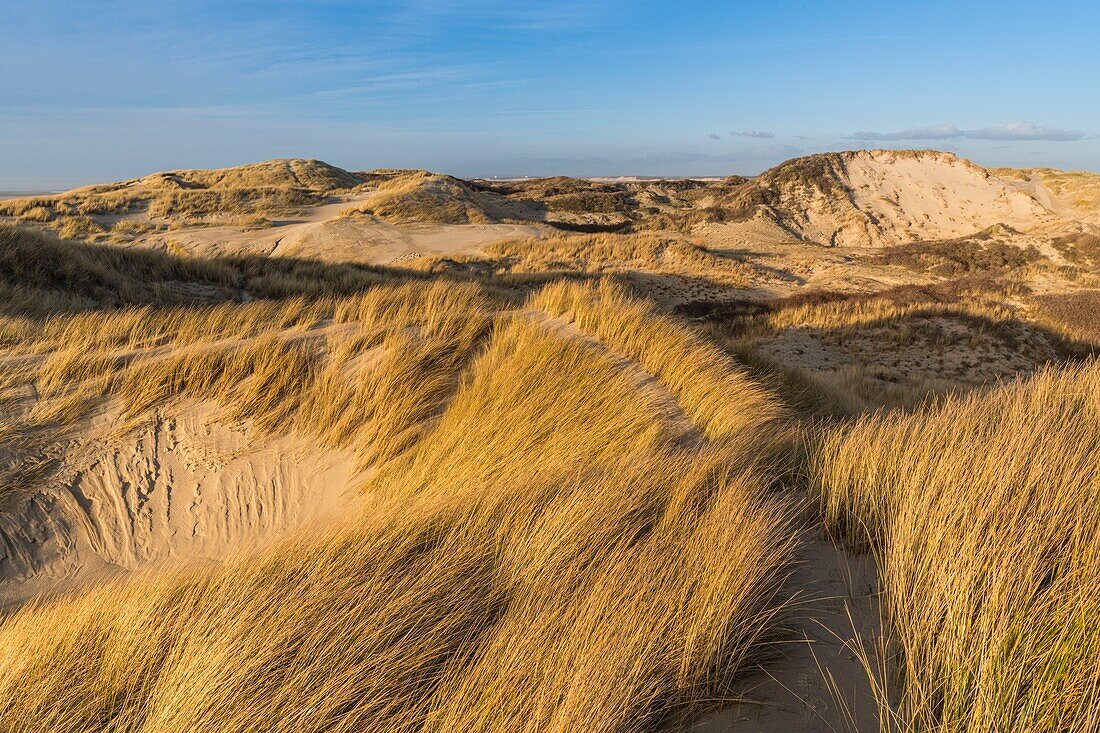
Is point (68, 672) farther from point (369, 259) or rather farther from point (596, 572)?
point (369, 259)

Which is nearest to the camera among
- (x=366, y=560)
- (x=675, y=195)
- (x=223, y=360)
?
(x=366, y=560)

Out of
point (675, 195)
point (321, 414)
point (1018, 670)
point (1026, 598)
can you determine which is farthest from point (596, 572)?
point (675, 195)

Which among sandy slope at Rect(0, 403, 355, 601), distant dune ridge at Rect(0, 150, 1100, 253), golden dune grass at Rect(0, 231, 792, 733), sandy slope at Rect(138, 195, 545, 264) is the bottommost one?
sandy slope at Rect(0, 403, 355, 601)

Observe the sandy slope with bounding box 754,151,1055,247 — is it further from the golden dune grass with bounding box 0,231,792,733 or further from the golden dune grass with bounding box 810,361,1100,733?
the golden dune grass with bounding box 0,231,792,733

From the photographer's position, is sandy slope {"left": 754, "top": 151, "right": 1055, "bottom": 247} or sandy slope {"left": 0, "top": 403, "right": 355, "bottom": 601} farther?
sandy slope {"left": 754, "top": 151, "right": 1055, "bottom": 247}

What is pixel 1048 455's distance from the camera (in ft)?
8.30

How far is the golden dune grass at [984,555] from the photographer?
4.56 feet

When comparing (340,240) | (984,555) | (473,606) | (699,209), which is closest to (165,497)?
(473,606)

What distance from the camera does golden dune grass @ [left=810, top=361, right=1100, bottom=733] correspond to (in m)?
1.39

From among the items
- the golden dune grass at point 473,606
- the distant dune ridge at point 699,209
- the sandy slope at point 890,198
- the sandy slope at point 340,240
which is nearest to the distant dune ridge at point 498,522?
the golden dune grass at point 473,606

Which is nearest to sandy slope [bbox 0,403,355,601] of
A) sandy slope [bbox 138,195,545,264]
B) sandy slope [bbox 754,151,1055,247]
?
sandy slope [bbox 138,195,545,264]

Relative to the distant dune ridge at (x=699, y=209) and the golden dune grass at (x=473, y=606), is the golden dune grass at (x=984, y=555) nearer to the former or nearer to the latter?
the golden dune grass at (x=473, y=606)

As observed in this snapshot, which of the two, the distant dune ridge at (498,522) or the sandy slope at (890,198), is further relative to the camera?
the sandy slope at (890,198)

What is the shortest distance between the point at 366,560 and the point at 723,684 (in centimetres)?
139
